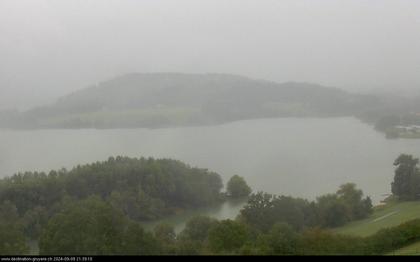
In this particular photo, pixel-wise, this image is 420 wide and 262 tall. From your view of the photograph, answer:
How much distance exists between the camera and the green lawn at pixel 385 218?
33.7ft

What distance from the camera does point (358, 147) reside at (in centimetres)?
2347

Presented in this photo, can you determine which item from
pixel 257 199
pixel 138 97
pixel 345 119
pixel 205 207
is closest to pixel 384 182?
pixel 205 207

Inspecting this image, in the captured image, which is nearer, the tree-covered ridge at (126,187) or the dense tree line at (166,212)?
the dense tree line at (166,212)

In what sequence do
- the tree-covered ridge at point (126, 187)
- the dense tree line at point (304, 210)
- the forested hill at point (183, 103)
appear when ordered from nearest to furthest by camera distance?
A: the dense tree line at point (304, 210), the tree-covered ridge at point (126, 187), the forested hill at point (183, 103)

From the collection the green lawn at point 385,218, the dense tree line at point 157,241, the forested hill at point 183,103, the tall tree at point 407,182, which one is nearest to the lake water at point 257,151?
the tall tree at point 407,182

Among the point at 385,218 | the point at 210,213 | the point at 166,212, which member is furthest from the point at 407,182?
the point at 166,212

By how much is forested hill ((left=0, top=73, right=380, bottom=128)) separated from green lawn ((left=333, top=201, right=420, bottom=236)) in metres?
25.4

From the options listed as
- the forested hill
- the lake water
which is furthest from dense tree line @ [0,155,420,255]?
the forested hill

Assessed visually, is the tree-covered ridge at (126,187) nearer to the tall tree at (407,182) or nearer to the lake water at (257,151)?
the lake water at (257,151)

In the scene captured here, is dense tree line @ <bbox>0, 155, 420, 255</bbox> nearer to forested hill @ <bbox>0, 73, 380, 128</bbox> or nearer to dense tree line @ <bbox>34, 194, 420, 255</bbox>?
dense tree line @ <bbox>34, 194, 420, 255</bbox>

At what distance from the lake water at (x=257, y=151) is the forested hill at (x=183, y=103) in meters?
4.00

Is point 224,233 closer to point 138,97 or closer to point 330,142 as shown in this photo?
point 330,142

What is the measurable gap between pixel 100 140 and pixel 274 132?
10.5 meters

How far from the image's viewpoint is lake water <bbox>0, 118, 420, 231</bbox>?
664 inches
